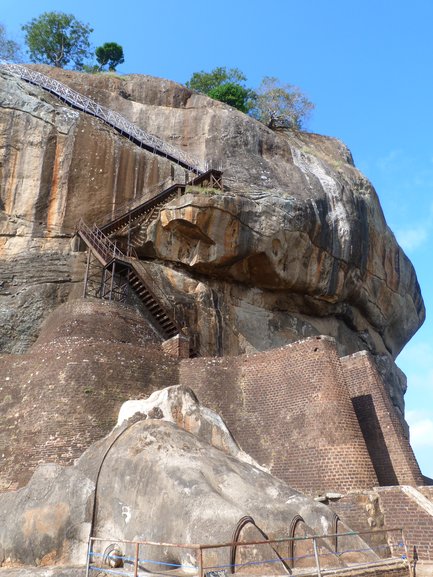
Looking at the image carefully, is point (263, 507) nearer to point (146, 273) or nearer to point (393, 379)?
point (146, 273)

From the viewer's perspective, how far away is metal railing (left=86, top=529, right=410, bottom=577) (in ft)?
21.6

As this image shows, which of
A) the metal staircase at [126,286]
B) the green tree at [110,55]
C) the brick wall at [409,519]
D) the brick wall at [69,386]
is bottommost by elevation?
the brick wall at [409,519]

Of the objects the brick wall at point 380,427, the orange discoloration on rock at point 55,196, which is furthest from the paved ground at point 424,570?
the orange discoloration on rock at point 55,196

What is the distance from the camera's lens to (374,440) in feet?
47.1

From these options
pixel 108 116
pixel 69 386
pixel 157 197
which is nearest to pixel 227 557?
pixel 69 386

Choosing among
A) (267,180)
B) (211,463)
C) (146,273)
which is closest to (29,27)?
(267,180)

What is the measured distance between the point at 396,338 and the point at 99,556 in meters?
31.1

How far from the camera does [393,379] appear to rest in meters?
32.0

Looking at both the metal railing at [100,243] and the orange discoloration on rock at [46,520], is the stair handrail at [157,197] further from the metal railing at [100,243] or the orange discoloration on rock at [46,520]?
the orange discoloration on rock at [46,520]

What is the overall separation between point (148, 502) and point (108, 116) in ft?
78.0

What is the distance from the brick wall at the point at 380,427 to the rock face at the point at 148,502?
580 cm

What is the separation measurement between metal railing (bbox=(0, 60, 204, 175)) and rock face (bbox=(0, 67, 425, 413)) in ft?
4.19

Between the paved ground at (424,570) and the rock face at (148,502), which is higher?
the rock face at (148,502)

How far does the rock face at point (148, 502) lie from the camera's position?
730 cm
